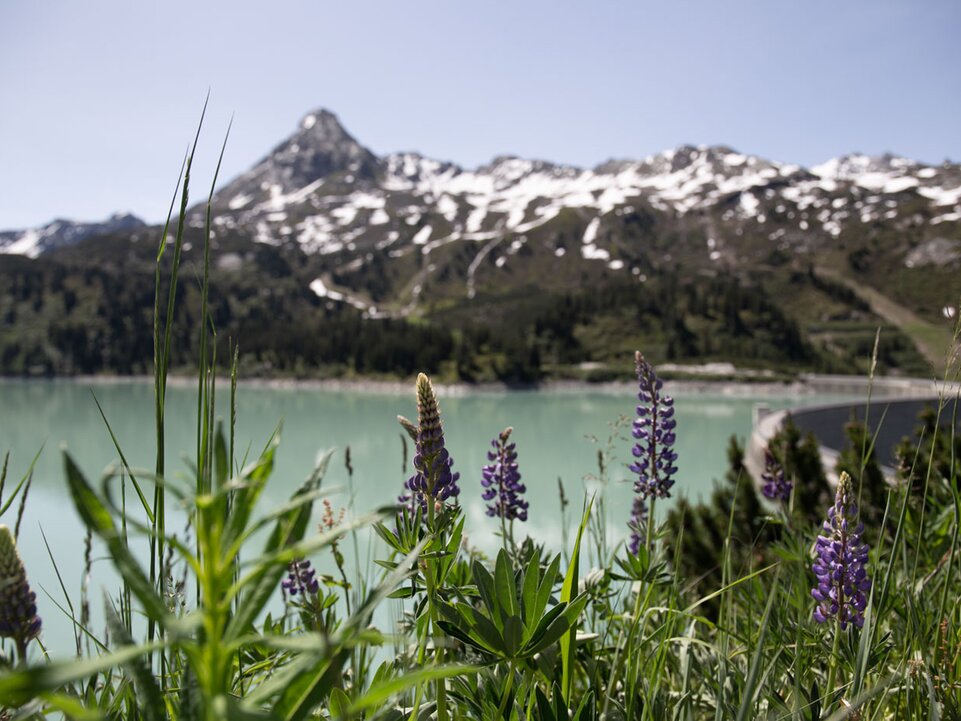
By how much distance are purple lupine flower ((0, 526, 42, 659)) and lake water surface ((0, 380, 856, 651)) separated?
1.96 meters

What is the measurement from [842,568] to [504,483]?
130 centimetres

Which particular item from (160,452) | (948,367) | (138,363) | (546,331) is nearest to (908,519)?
(948,367)

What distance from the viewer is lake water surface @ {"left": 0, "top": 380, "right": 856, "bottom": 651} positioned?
22.7 meters

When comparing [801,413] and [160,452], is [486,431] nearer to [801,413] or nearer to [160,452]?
[801,413]

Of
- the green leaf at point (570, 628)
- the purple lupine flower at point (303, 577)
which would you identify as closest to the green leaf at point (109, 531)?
the green leaf at point (570, 628)

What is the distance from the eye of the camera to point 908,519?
3398 millimetres

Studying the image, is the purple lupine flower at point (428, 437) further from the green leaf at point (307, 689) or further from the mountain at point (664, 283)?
the mountain at point (664, 283)

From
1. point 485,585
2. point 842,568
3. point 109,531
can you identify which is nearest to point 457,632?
point 485,585

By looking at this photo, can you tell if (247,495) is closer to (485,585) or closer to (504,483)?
(485,585)

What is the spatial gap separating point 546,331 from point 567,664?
5062 inches

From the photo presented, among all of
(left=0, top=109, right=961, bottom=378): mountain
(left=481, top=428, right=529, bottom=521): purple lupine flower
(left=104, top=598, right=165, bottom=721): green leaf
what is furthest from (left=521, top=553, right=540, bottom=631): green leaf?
(left=0, top=109, right=961, bottom=378): mountain

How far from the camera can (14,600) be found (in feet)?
3.05

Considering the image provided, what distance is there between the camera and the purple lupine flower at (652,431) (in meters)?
2.84

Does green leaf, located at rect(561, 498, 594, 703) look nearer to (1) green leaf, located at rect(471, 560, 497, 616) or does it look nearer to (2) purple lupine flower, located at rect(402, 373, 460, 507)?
(1) green leaf, located at rect(471, 560, 497, 616)
